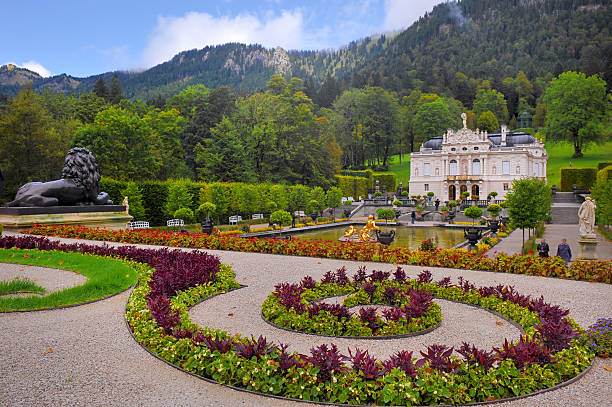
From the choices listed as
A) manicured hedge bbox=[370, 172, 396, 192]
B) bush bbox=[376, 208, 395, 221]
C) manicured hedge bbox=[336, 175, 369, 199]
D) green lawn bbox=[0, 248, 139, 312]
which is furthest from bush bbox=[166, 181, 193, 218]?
manicured hedge bbox=[370, 172, 396, 192]

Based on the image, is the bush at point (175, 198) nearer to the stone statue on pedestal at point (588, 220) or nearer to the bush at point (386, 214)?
the bush at point (386, 214)

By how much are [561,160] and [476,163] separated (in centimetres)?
2448

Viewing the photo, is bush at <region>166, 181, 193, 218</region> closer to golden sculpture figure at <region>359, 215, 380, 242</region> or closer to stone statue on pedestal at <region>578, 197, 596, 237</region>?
golden sculpture figure at <region>359, 215, 380, 242</region>

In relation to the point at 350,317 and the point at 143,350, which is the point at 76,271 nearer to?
the point at 143,350

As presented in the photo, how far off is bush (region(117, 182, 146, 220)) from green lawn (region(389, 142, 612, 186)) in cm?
5541

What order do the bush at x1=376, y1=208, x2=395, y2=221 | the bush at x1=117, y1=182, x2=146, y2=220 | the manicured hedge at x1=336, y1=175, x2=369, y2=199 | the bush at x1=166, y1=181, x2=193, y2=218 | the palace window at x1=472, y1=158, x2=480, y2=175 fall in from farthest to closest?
the manicured hedge at x1=336, y1=175, x2=369, y2=199, the palace window at x1=472, y1=158, x2=480, y2=175, the bush at x1=376, y1=208, x2=395, y2=221, the bush at x1=166, y1=181, x2=193, y2=218, the bush at x1=117, y1=182, x2=146, y2=220

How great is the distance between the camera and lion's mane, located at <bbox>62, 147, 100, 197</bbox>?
1994 cm

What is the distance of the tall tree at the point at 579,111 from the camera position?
69250 mm

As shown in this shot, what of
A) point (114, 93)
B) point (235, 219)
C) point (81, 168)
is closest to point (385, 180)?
point (235, 219)

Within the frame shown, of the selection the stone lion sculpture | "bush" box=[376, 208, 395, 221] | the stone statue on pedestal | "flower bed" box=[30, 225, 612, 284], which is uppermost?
the stone lion sculpture

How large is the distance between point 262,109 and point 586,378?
171ft

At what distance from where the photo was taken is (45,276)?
9969 millimetres

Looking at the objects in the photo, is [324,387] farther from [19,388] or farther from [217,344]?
[19,388]

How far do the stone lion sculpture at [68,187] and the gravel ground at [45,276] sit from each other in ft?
31.5
